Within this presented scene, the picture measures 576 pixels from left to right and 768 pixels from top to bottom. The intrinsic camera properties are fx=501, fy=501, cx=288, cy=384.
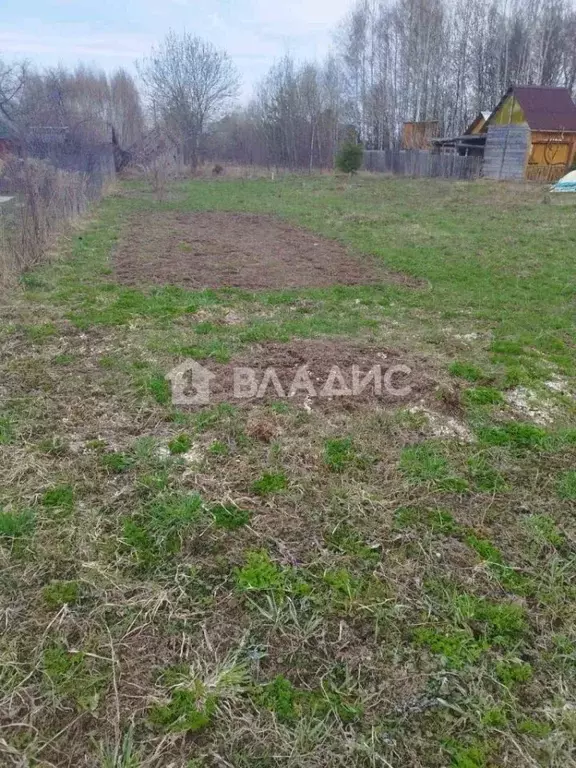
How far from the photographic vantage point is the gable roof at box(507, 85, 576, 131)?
20.7m

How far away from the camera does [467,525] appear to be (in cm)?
247

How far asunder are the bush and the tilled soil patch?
21681mm

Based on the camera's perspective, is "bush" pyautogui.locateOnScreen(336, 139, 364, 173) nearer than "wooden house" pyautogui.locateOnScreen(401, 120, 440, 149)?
Yes

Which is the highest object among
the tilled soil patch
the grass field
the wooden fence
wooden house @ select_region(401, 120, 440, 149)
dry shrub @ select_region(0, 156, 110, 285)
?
wooden house @ select_region(401, 120, 440, 149)

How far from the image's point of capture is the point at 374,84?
1277 inches

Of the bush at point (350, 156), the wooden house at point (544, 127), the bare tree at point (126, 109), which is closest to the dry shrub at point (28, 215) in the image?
the bush at point (350, 156)

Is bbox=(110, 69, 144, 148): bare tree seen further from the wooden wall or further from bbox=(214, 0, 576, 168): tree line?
the wooden wall

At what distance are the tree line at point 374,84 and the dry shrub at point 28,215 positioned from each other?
2033 centimetres

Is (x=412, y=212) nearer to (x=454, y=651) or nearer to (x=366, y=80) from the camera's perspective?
(x=454, y=651)

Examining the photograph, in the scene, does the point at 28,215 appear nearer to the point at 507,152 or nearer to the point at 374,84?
the point at 507,152

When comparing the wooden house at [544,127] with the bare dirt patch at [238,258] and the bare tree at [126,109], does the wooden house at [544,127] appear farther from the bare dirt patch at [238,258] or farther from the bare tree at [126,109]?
the bare tree at [126,109]

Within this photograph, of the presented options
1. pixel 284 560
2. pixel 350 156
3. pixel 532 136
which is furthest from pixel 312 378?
pixel 350 156

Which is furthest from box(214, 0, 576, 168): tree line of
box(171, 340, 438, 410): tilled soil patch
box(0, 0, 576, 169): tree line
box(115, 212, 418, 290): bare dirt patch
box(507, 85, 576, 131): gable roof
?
box(171, 340, 438, 410): tilled soil patch

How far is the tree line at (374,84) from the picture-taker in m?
28.7
